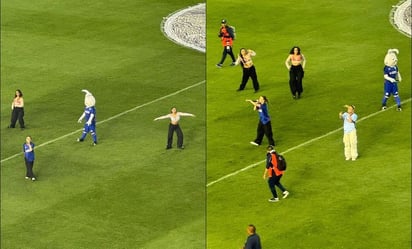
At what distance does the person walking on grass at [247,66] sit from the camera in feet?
96.7

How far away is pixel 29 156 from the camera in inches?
440

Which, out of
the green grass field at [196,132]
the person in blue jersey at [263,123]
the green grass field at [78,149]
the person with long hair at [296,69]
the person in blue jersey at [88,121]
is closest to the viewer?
the green grass field at [78,149]

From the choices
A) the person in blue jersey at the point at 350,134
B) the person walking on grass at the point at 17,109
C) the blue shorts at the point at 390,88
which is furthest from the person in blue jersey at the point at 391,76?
the person walking on grass at the point at 17,109

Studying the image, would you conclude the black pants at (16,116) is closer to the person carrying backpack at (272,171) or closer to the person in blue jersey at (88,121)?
the person in blue jersey at (88,121)

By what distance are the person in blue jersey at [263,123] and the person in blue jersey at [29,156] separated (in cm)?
1385

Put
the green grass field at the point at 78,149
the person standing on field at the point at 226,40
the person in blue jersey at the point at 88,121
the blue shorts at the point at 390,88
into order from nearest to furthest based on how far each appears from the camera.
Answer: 1. the green grass field at the point at 78,149
2. the person in blue jersey at the point at 88,121
3. the blue shorts at the point at 390,88
4. the person standing on field at the point at 226,40

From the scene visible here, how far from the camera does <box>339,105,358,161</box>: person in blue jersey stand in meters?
24.0

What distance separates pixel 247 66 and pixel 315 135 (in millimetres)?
3457

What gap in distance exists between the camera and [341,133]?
27.0 metres

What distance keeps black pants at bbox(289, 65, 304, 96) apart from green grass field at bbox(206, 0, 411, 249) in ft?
0.87

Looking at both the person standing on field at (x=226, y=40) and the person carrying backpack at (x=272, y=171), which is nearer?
the person carrying backpack at (x=272, y=171)

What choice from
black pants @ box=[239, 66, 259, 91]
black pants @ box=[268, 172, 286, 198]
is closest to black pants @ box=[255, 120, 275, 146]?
black pants @ box=[268, 172, 286, 198]

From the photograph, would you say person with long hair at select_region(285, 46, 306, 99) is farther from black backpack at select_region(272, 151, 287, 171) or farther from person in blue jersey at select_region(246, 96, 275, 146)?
black backpack at select_region(272, 151, 287, 171)

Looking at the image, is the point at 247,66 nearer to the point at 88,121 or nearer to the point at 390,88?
the point at 390,88
